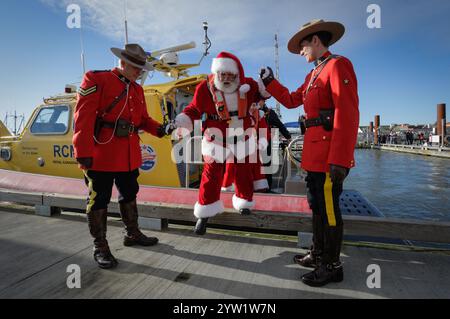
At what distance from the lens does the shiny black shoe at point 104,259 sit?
2332 mm

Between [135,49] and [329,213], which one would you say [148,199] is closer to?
[135,49]

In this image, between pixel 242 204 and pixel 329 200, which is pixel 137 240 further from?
pixel 329 200

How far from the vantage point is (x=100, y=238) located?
2463 millimetres

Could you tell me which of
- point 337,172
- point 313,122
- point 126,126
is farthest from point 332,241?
point 126,126

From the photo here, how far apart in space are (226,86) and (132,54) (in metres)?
0.92

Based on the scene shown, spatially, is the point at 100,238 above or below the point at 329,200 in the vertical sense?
below

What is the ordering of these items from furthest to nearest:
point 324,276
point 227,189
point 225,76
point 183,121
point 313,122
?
1. point 227,189
2. point 183,121
3. point 225,76
4. point 313,122
5. point 324,276

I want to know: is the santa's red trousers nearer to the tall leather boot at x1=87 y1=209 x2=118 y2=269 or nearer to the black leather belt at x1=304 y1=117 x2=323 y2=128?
the black leather belt at x1=304 y1=117 x2=323 y2=128

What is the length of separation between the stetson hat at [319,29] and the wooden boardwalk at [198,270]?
76.5 inches

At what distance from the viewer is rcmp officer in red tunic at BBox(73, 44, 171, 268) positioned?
2.35m

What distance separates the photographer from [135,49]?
2.54m

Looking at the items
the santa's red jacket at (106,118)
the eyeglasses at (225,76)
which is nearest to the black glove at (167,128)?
the santa's red jacket at (106,118)

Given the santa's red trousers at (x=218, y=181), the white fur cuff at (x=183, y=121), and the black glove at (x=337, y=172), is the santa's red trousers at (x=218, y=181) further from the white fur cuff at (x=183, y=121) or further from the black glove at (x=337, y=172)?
the black glove at (x=337, y=172)

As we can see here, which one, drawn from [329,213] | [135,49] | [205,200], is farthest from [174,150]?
[329,213]
